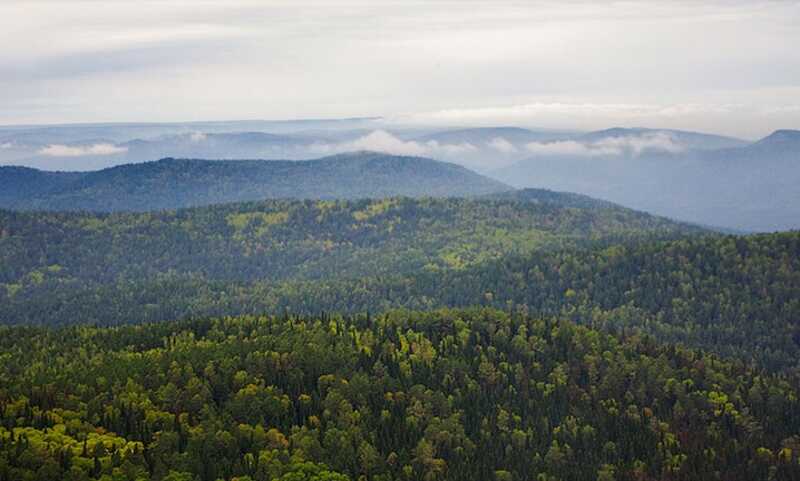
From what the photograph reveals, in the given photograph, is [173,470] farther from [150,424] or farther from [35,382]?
[35,382]

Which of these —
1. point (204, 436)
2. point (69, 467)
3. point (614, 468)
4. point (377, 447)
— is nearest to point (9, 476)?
point (69, 467)

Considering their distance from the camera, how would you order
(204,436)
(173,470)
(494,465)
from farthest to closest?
(494,465) → (204,436) → (173,470)

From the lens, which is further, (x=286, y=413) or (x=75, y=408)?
(x=286, y=413)

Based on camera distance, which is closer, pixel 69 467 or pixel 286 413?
pixel 69 467

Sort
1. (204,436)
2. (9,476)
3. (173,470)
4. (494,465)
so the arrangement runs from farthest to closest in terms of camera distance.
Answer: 1. (494,465)
2. (204,436)
3. (173,470)
4. (9,476)

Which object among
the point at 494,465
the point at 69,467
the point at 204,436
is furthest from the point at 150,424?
the point at 494,465

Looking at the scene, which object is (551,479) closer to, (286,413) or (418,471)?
(418,471)

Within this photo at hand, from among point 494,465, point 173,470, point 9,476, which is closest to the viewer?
point 9,476

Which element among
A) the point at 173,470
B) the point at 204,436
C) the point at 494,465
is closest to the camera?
the point at 173,470

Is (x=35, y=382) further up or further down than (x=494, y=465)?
further up

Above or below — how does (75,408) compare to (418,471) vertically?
above
